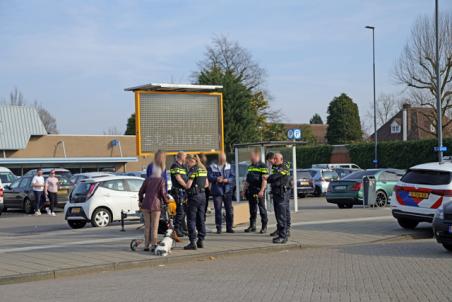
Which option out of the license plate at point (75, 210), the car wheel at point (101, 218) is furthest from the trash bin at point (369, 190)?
the license plate at point (75, 210)

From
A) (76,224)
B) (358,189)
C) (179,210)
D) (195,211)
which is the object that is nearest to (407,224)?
(179,210)

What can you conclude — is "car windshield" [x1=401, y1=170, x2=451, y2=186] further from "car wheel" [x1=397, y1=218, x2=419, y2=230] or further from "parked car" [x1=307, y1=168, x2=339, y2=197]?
"parked car" [x1=307, y1=168, x2=339, y2=197]

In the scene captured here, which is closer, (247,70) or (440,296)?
(440,296)

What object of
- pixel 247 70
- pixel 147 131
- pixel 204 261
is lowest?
pixel 204 261

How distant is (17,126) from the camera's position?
54.1 meters

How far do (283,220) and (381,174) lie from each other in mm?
11452

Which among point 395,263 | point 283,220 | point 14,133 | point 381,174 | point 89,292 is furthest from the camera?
point 14,133

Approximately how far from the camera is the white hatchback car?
18.2 metres

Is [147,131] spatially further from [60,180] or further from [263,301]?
[60,180]

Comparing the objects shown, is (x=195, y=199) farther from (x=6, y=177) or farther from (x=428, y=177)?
(x=6, y=177)

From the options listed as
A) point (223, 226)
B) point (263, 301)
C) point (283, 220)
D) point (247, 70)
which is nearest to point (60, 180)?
Result: point (223, 226)

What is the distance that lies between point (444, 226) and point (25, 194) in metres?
19.2

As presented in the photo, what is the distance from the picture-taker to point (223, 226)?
1666 centimetres

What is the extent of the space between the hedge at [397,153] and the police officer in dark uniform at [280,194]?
30089mm
